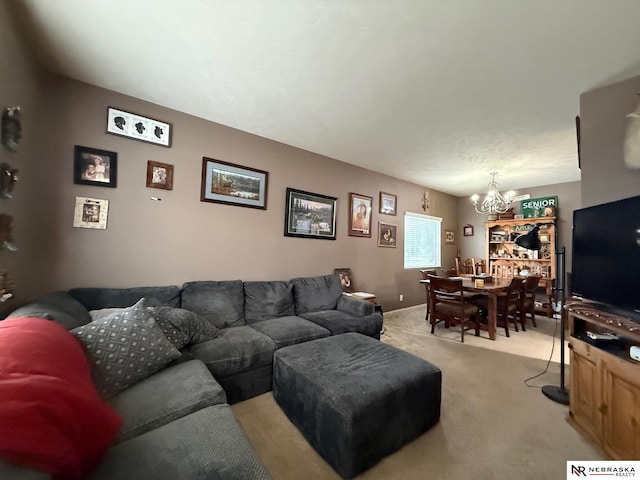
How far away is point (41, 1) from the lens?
145cm

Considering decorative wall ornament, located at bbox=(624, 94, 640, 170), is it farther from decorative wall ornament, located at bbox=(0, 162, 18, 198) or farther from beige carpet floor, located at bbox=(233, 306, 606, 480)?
decorative wall ornament, located at bbox=(0, 162, 18, 198)

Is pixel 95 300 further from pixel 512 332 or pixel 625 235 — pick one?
pixel 512 332

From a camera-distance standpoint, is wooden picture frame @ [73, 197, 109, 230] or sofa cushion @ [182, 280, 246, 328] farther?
sofa cushion @ [182, 280, 246, 328]

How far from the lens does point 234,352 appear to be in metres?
1.94

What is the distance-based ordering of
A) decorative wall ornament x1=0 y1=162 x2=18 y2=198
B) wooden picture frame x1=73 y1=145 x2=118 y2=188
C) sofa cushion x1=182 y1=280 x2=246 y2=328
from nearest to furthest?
decorative wall ornament x1=0 y1=162 x2=18 y2=198 → wooden picture frame x1=73 y1=145 x2=118 y2=188 → sofa cushion x1=182 y1=280 x2=246 y2=328

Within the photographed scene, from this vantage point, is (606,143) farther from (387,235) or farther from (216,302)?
(216,302)

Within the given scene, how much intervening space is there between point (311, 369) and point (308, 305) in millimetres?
1425

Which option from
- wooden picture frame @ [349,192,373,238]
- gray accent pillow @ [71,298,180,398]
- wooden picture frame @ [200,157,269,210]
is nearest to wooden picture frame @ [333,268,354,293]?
wooden picture frame @ [349,192,373,238]

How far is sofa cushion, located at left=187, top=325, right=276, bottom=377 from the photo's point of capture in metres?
1.85

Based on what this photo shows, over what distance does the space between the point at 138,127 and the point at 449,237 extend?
20.3ft

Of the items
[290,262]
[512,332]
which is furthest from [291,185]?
[512,332]

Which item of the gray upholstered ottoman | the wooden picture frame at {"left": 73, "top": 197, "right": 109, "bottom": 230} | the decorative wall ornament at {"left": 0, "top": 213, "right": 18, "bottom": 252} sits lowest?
the gray upholstered ottoman

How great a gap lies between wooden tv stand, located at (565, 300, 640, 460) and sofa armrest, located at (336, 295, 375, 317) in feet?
5.69

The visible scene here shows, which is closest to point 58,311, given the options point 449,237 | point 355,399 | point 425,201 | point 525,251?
point 355,399
